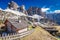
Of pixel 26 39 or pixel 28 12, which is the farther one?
pixel 28 12

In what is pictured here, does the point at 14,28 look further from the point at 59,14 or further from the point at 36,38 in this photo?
the point at 59,14

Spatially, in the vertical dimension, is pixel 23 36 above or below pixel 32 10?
below

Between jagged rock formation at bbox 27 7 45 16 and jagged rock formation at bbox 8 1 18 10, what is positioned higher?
jagged rock formation at bbox 8 1 18 10

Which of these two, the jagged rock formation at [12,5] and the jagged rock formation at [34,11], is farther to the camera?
the jagged rock formation at [34,11]

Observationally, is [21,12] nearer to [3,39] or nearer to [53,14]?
[53,14]

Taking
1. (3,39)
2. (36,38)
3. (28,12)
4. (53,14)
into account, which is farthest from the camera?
(53,14)

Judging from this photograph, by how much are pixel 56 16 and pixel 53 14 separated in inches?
183

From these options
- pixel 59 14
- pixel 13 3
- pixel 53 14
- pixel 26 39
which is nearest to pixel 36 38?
pixel 26 39

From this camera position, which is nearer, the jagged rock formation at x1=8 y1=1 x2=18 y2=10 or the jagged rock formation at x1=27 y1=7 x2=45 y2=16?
the jagged rock formation at x1=8 y1=1 x2=18 y2=10

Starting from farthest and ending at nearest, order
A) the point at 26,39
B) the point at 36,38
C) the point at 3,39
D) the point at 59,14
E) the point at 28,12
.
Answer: the point at 59,14, the point at 28,12, the point at 36,38, the point at 26,39, the point at 3,39

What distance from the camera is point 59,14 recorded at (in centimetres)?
18425

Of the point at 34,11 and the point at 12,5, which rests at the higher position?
the point at 12,5

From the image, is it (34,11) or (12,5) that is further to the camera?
(34,11)

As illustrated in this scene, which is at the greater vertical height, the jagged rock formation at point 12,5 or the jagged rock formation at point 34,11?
the jagged rock formation at point 12,5
